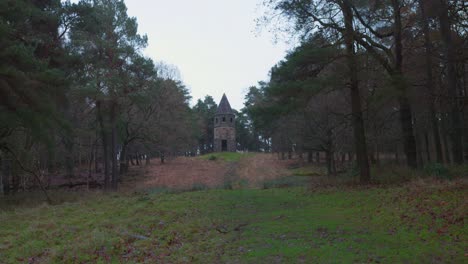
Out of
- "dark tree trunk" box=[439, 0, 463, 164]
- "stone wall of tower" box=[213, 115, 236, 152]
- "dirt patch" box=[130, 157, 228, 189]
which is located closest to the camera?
"dark tree trunk" box=[439, 0, 463, 164]

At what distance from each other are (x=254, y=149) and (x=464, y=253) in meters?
85.7

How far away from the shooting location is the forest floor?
265 inches

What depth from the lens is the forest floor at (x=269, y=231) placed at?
6723mm

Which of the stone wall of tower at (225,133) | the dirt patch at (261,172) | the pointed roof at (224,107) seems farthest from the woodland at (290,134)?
the pointed roof at (224,107)

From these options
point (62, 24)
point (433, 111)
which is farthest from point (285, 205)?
point (62, 24)

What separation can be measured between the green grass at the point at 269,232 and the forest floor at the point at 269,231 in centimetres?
2

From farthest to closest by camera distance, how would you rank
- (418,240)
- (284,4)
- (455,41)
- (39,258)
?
1. (284,4)
2. (455,41)
3. (39,258)
4. (418,240)

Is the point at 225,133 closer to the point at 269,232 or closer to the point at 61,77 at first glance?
the point at 61,77

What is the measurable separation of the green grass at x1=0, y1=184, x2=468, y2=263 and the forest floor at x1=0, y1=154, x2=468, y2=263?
0.07 ft

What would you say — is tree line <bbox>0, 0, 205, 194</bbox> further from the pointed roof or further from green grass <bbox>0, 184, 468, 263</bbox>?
the pointed roof

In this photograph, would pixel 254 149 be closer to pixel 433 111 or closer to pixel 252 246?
pixel 433 111

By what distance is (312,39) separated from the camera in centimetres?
1591

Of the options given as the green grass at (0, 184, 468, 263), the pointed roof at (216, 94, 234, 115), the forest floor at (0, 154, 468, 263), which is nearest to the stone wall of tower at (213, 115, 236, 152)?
the pointed roof at (216, 94, 234, 115)

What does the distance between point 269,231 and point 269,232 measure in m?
0.11
